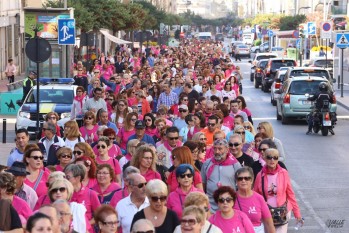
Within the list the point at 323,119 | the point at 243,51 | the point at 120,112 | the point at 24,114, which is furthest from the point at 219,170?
the point at 243,51

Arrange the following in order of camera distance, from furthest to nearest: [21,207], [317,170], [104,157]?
[317,170]
[104,157]
[21,207]

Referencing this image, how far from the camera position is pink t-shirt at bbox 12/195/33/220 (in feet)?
33.7

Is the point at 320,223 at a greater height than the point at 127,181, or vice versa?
the point at 127,181

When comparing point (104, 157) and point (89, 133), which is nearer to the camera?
point (104, 157)

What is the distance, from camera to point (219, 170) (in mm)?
12578

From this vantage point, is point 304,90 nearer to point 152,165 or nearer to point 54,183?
point 152,165

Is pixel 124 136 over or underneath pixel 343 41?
underneath

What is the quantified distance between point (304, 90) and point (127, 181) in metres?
22.4

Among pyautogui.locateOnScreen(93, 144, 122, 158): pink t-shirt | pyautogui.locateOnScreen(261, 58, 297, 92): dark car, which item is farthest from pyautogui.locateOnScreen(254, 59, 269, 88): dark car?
pyautogui.locateOnScreen(93, 144, 122, 158): pink t-shirt

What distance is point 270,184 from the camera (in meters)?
12.4

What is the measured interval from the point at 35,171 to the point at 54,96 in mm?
16019

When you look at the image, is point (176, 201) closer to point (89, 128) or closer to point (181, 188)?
point (181, 188)

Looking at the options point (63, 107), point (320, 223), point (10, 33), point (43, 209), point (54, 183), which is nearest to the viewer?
point (43, 209)

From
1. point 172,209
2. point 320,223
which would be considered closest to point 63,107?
point 320,223
